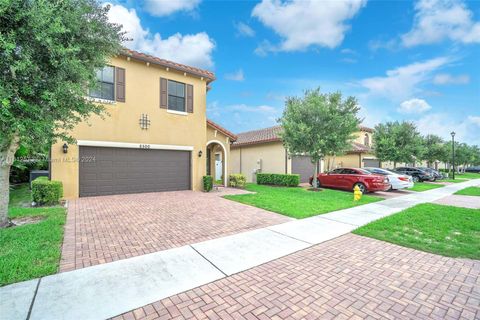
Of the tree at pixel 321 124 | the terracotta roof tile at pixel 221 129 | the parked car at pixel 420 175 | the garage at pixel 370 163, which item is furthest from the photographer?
the garage at pixel 370 163

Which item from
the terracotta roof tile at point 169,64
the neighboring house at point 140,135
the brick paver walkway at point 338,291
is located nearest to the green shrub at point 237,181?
the neighboring house at point 140,135

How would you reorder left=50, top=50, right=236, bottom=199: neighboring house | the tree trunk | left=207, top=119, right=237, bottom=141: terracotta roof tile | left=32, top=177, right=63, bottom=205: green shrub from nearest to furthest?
1. the tree trunk
2. left=32, top=177, right=63, bottom=205: green shrub
3. left=50, top=50, right=236, bottom=199: neighboring house
4. left=207, top=119, right=237, bottom=141: terracotta roof tile

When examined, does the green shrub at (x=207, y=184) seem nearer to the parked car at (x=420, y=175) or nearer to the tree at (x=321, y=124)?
the tree at (x=321, y=124)

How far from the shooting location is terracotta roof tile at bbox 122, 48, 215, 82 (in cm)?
1103

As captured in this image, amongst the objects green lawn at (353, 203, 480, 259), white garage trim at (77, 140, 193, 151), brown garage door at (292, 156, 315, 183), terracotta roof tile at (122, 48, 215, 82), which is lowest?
green lawn at (353, 203, 480, 259)

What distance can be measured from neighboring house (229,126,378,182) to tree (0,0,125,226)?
11791 millimetres

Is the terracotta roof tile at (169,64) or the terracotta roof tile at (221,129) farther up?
the terracotta roof tile at (169,64)

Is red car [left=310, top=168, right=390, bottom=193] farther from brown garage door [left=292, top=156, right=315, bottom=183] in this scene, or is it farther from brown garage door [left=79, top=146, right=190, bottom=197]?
brown garage door [left=79, top=146, right=190, bottom=197]

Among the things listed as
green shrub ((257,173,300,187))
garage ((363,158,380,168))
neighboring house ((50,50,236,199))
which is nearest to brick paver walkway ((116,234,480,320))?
neighboring house ((50,50,236,199))

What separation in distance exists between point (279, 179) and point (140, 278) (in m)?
14.2

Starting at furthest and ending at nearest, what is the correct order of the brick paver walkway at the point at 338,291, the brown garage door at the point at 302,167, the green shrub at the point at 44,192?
the brown garage door at the point at 302,167 < the green shrub at the point at 44,192 < the brick paver walkway at the point at 338,291

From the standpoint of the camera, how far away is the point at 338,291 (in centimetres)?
315

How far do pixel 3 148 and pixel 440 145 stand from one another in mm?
42488

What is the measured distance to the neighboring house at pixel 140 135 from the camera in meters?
10.3
